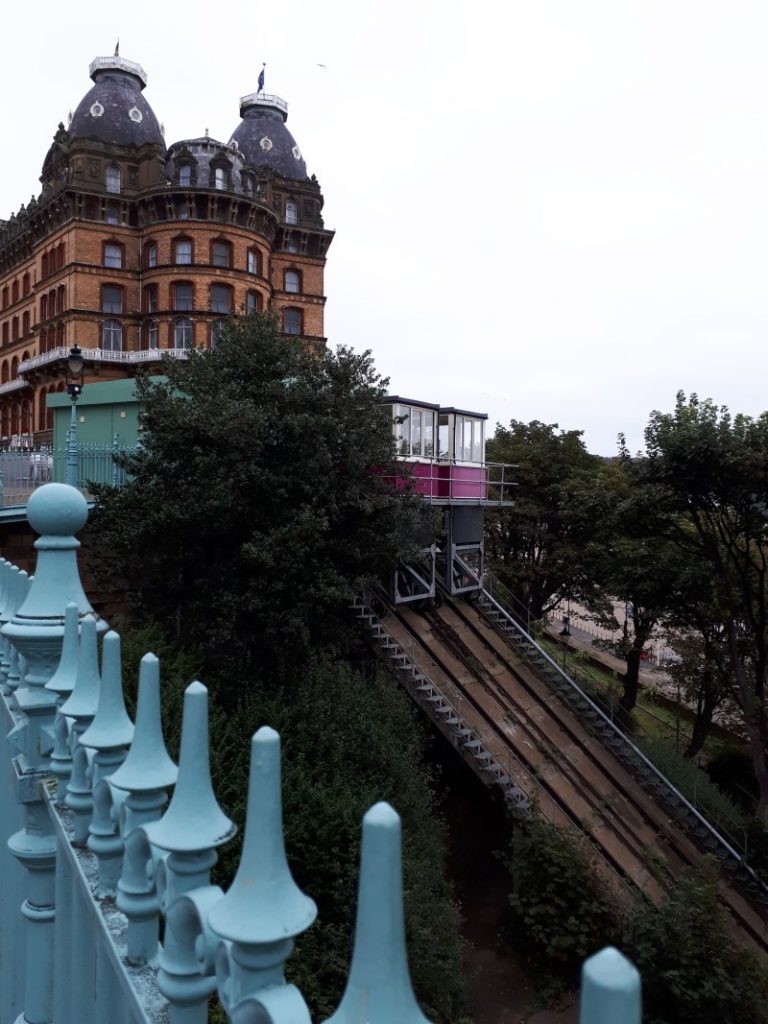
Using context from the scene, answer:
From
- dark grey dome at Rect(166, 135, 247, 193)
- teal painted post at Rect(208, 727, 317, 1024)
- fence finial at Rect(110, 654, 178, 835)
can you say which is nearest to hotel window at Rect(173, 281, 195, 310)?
dark grey dome at Rect(166, 135, 247, 193)

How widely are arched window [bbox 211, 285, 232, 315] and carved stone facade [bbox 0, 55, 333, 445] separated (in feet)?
0.17

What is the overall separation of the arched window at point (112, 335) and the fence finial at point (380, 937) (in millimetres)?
38719

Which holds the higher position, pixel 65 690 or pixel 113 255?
pixel 113 255

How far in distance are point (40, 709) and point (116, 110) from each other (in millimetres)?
42666

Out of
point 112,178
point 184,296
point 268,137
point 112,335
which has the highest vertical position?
point 268,137

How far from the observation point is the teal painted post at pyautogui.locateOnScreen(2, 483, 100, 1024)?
259 centimetres

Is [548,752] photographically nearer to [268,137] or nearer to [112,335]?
[112,335]

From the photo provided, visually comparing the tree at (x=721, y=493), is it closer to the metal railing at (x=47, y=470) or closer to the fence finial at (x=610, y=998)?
the metal railing at (x=47, y=470)

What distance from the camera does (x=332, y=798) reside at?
32.9ft

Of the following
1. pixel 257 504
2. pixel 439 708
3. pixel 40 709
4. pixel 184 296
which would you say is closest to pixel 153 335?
pixel 184 296

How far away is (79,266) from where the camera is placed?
35.1 metres

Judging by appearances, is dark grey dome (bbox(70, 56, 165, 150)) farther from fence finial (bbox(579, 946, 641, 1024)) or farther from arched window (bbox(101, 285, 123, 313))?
fence finial (bbox(579, 946, 641, 1024))

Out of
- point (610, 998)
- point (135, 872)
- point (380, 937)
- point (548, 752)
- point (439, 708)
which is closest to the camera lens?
point (610, 998)

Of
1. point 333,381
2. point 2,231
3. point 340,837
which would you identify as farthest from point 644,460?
point 2,231
